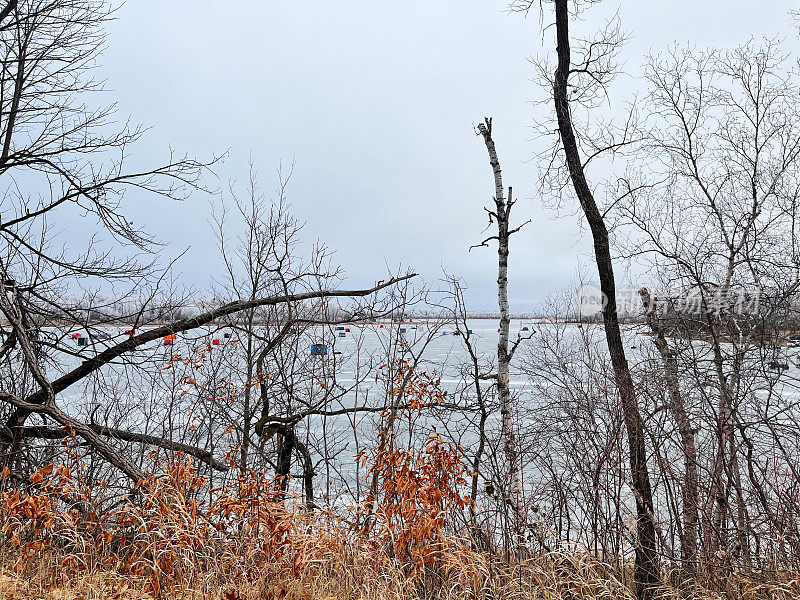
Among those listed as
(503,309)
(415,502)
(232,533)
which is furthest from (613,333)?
(232,533)

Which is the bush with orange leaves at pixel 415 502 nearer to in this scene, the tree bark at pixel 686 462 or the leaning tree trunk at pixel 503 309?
the leaning tree trunk at pixel 503 309

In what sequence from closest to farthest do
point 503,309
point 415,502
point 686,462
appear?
point 415,502 < point 686,462 < point 503,309

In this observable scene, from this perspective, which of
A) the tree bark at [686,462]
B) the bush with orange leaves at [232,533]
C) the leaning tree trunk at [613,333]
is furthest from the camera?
the leaning tree trunk at [613,333]

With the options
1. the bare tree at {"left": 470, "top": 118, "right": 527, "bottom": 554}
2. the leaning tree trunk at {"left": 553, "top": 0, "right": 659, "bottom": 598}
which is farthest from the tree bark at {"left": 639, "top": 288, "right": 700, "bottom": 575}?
the bare tree at {"left": 470, "top": 118, "right": 527, "bottom": 554}

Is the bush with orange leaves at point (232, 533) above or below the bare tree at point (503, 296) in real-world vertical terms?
below

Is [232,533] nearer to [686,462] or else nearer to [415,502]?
[415,502]

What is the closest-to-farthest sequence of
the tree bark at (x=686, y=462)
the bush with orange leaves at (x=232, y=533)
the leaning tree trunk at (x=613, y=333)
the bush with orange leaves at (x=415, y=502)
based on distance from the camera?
the bush with orange leaves at (x=232, y=533) < the bush with orange leaves at (x=415, y=502) < the tree bark at (x=686, y=462) < the leaning tree trunk at (x=613, y=333)

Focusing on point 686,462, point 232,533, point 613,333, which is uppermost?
point 613,333

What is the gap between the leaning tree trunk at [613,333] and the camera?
5203 millimetres

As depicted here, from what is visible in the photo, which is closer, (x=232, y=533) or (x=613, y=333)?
(x=232, y=533)

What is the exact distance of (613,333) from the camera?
656 centimetres

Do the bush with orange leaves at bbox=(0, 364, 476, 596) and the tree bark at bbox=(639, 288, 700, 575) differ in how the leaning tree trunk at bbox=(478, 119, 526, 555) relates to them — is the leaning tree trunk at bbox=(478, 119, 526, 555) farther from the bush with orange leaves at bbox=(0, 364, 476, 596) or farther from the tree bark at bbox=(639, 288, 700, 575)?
the tree bark at bbox=(639, 288, 700, 575)

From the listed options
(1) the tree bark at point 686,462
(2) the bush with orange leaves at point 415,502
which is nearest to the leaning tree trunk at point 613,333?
(1) the tree bark at point 686,462

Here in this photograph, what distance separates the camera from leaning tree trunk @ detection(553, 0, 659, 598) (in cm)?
520
